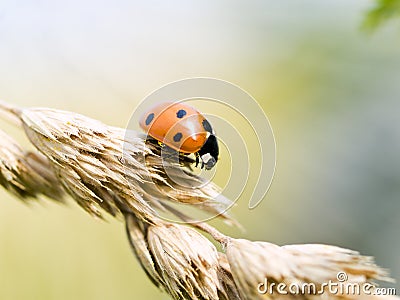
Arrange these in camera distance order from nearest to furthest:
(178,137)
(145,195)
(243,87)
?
(145,195), (178,137), (243,87)

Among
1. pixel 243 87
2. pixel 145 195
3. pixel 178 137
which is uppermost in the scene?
pixel 243 87

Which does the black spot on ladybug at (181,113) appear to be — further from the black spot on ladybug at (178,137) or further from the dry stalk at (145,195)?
the dry stalk at (145,195)

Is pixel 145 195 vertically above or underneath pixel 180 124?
underneath

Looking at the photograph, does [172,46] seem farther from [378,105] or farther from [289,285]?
[289,285]

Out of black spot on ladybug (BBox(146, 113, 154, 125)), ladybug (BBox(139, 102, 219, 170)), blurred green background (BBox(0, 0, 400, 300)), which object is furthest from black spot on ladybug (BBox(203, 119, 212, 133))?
blurred green background (BBox(0, 0, 400, 300))

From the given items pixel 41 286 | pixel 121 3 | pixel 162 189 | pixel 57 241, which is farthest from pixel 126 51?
pixel 162 189

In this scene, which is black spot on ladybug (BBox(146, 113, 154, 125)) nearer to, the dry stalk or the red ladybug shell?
the red ladybug shell

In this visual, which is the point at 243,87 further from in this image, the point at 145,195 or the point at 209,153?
the point at 145,195

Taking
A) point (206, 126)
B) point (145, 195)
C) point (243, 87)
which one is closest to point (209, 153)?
point (206, 126)
